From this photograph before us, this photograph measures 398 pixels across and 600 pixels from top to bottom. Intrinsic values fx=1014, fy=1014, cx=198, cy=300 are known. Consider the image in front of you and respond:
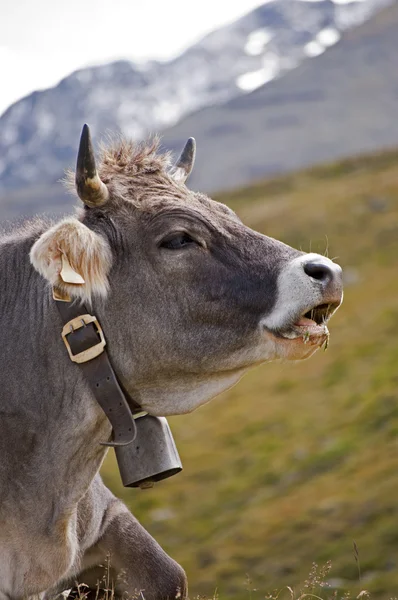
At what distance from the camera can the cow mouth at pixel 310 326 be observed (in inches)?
308

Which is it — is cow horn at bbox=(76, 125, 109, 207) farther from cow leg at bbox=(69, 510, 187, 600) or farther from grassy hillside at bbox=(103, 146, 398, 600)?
grassy hillside at bbox=(103, 146, 398, 600)

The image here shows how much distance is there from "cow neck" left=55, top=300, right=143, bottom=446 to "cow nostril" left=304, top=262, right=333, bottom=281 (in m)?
1.78

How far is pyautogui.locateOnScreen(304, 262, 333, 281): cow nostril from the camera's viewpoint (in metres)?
7.66

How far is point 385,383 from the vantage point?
73.2 meters

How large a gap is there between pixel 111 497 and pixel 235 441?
209ft

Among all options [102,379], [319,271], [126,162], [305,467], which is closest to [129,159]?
[126,162]

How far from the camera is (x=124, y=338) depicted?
8273 mm

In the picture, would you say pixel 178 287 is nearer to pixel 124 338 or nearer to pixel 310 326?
pixel 124 338

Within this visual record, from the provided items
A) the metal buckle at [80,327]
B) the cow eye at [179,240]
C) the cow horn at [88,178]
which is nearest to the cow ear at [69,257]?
the metal buckle at [80,327]

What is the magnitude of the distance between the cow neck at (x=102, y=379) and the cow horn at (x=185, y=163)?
1869 millimetres

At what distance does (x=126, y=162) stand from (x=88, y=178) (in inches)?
40.2

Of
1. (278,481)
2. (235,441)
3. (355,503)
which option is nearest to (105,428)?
(355,503)

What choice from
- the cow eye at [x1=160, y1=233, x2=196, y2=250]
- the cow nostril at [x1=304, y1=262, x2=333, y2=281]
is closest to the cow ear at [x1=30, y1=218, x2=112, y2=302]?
the cow eye at [x1=160, y1=233, x2=196, y2=250]

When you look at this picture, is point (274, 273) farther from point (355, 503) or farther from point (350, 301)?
point (350, 301)
